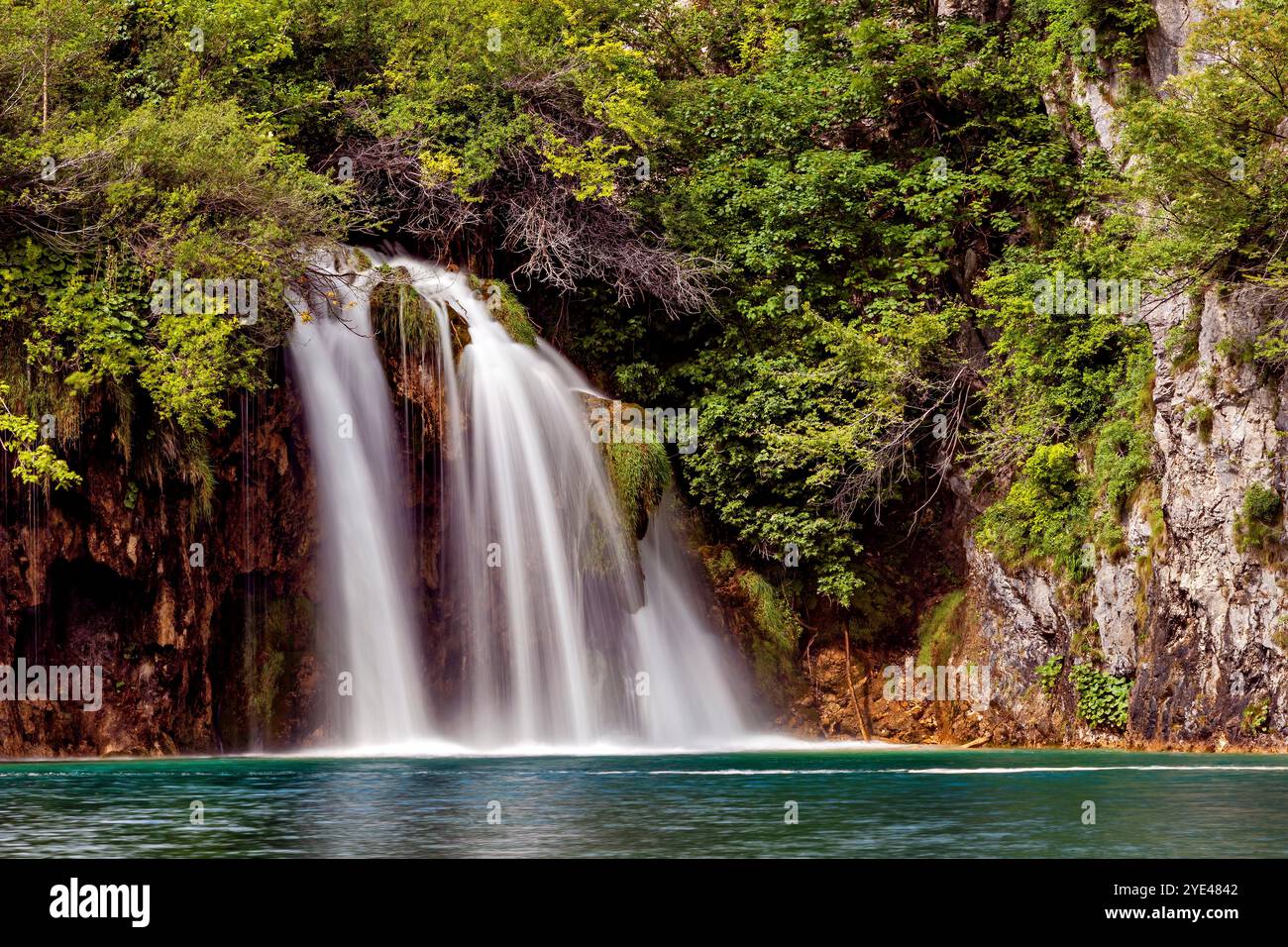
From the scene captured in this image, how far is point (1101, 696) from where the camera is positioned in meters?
19.8

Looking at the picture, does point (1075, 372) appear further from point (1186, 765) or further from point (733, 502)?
point (1186, 765)

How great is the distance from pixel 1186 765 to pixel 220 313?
1259cm

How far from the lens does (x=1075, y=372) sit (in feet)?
70.5

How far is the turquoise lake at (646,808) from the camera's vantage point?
7855mm

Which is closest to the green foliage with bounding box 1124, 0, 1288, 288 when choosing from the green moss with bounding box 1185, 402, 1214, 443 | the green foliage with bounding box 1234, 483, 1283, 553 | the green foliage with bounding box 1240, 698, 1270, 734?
the green moss with bounding box 1185, 402, 1214, 443

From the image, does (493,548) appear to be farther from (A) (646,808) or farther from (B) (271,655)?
(A) (646,808)

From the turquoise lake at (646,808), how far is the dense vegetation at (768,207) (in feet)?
22.0

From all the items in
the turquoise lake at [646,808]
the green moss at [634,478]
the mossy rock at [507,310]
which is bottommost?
the turquoise lake at [646,808]

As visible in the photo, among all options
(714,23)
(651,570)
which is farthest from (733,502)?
(714,23)

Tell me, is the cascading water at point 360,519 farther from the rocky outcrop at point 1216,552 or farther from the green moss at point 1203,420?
the green moss at point 1203,420

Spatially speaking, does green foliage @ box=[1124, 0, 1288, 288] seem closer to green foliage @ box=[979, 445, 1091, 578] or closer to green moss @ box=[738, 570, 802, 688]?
green foliage @ box=[979, 445, 1091, 578]

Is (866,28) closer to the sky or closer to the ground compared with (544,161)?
closer to the sky

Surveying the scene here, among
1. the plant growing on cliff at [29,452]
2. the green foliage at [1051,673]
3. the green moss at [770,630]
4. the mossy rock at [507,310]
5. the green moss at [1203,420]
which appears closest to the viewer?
the plant growing on cliff at [29,452]

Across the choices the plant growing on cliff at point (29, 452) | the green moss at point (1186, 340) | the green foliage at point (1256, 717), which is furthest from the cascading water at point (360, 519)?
the green moss at point (1186, 340)
